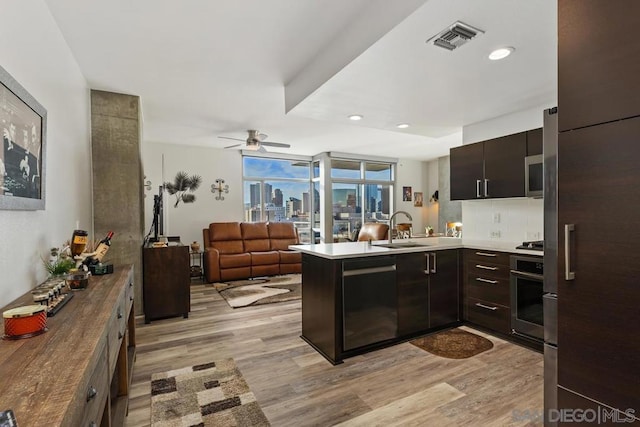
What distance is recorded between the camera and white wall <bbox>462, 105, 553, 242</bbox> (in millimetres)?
3414

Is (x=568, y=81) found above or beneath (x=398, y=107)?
beneath

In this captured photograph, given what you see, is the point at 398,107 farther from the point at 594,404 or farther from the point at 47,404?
the point at 47,404

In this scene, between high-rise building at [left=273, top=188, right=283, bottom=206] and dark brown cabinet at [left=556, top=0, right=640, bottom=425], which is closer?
dark brown cabinet at [left=556, top=0, right=640, bottom=425]

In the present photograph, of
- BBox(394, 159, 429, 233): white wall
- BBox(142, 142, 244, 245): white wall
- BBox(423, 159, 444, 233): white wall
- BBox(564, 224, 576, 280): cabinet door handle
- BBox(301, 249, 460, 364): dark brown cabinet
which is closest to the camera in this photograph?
BBox(564, 224, 576, 280): cabinet door handle

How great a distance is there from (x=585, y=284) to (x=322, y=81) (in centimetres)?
225

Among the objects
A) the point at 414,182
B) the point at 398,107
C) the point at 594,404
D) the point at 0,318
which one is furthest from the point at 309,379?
the point at 414,182

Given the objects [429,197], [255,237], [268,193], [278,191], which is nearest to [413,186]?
[429,197]

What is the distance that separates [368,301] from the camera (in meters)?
2.72

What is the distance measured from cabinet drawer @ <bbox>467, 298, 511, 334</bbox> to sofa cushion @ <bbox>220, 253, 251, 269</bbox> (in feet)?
13.0

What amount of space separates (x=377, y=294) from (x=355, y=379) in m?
0.72

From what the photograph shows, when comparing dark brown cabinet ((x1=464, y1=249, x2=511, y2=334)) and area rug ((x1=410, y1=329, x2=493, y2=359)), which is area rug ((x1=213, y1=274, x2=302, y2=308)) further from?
dark brown cabinet ((x1=464, y1=249, x2=511, y2=334))

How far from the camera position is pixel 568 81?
1.30 meters

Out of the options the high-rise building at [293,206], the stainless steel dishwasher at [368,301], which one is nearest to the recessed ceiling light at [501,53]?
the stainless steel dishwasher at [368,301]

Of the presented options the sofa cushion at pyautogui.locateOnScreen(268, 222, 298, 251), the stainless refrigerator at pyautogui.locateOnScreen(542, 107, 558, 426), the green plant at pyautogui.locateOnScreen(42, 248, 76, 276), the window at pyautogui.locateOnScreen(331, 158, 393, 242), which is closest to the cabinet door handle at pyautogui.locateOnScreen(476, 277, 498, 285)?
the stainless refrigerator at pyautogui.locateOnScreen(542, 107, 558, 426)
